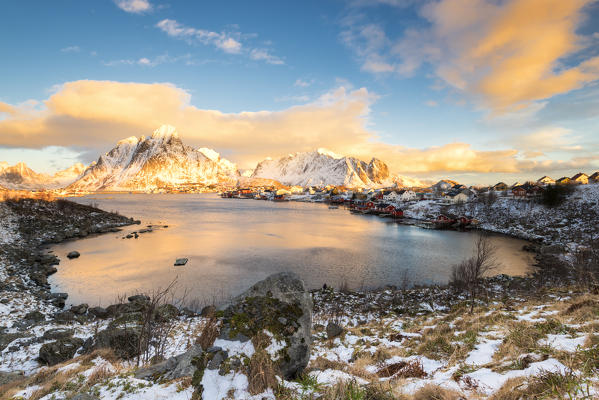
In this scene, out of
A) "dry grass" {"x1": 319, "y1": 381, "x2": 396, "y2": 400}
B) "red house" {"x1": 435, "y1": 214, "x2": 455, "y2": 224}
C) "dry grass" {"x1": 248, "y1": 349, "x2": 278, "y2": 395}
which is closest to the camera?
"dry grass" {"x1": 319, "y1": 381, "x2": 396, "y2": 400}

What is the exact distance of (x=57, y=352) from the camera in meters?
10.2

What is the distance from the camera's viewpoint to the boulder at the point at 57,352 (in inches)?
391

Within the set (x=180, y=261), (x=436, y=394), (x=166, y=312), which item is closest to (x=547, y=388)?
(x=436, y=394)

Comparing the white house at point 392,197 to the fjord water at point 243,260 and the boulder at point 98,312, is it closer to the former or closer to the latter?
the fjord water at point 243,260

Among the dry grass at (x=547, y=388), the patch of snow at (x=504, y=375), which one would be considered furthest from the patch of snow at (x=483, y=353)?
the dry grass at (x=547, y=388)

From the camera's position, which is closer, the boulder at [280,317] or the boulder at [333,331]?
the boulder at [280,317]

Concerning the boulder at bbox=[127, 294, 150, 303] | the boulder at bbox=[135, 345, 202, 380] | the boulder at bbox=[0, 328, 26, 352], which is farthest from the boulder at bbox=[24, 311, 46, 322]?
the boulder at bbox=[135, 345, 202, 380]

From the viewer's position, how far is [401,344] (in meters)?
8.97

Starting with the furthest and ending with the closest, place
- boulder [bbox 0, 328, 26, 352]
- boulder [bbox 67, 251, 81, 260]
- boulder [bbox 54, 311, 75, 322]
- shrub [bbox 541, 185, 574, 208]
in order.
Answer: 1. shrub [bbox 541, 185, 574, 208]
2. boulder [bbox 67, 251, 81, 260]
3. boulder [bbox 54, 311, 75, 322]
4. boulder [bbox 0, 328, 26, 352]

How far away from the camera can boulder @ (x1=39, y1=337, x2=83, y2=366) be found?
9.92 m

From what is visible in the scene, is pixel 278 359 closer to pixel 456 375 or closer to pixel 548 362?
pixel 456 375

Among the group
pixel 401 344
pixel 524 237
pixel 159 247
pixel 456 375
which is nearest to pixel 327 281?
pixel 401 344

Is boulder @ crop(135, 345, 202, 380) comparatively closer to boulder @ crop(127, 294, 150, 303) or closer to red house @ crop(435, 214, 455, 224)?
boulder @ crop(127, 294, 150, 303)

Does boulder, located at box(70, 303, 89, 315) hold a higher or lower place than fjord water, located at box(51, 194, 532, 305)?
higher
